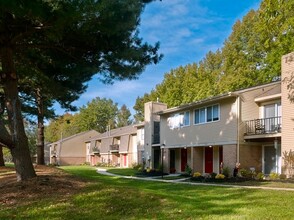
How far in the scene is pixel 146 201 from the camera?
379 inches

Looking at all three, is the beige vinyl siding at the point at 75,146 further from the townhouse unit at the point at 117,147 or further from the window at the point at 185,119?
the window at the point at 185,119

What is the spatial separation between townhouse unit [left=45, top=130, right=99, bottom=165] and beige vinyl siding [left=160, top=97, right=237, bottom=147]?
1648 inches

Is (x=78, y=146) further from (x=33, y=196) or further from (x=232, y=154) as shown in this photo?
(x=33, y=196)

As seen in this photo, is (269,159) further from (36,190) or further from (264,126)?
(36,190)

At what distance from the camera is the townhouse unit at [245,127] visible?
20.5m

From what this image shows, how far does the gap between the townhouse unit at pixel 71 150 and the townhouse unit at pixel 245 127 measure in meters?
45.5

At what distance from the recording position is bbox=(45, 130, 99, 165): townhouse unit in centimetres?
6967

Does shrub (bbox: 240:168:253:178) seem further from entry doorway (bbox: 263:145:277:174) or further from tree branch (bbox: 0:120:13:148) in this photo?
tree branch (bbox: 0:120:13:148)

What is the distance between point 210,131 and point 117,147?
29.0 m

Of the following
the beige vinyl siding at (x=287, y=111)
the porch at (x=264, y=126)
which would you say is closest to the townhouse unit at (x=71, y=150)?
the porch at (x=264, y=126)

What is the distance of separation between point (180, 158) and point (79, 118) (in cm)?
6947

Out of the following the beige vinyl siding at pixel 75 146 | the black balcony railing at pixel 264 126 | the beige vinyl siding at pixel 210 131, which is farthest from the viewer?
the beige vinyl siding at pixel 75 146

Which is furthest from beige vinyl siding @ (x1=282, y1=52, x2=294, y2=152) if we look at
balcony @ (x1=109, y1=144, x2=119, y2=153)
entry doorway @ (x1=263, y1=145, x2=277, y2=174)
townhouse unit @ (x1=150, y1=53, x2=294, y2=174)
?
balcony @ (x1=109, y1=144, x2=119, y2=153)

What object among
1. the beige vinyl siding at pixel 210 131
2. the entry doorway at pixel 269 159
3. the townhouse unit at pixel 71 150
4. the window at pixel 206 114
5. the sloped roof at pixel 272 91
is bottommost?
the townhouse unit at pixel 71 150
